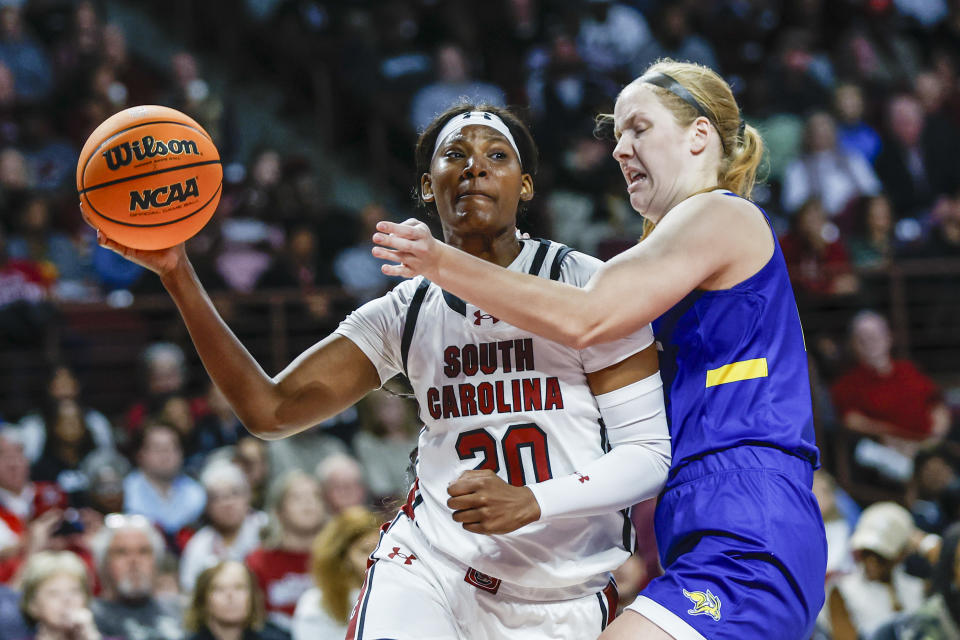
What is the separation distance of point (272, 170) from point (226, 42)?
3.16m

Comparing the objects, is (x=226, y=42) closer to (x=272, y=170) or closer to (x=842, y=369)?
(x=272, y=170)

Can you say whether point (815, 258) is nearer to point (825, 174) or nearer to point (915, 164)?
point (825, 174)

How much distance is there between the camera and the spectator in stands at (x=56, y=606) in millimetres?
5598

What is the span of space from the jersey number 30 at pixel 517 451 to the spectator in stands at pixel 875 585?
3795mm

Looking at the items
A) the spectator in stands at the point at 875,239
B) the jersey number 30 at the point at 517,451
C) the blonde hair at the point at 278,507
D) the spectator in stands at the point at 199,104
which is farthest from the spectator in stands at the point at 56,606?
the spectator in stands at the point at 875,239

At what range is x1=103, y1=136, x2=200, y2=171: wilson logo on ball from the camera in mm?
3230

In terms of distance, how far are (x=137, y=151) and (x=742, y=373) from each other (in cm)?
177

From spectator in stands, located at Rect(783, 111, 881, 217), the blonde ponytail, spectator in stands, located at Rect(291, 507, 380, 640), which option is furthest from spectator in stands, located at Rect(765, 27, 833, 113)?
the blonde ponytail

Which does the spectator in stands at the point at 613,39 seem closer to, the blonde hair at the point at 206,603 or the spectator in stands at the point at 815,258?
the spectator in stands at the point at 815,258

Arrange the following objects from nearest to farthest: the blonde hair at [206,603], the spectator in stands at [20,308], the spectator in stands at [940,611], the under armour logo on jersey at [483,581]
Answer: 1. the under armour logo on jersey at [483,581]
2. the spectator in stands at [940,611]
3. the blonde hair at [206,603]
4. the spectator in stands at [20,308]

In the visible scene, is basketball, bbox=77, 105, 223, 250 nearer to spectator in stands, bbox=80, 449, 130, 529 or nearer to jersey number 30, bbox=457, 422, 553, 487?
jersey number 30, bbox=457, 422, 553, 487

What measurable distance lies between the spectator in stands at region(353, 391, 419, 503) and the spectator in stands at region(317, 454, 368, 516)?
0.69m

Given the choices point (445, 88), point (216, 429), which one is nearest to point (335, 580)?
point (216, 429)

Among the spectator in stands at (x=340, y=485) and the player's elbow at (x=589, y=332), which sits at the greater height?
the player's elbow at (x=589, y=332)
